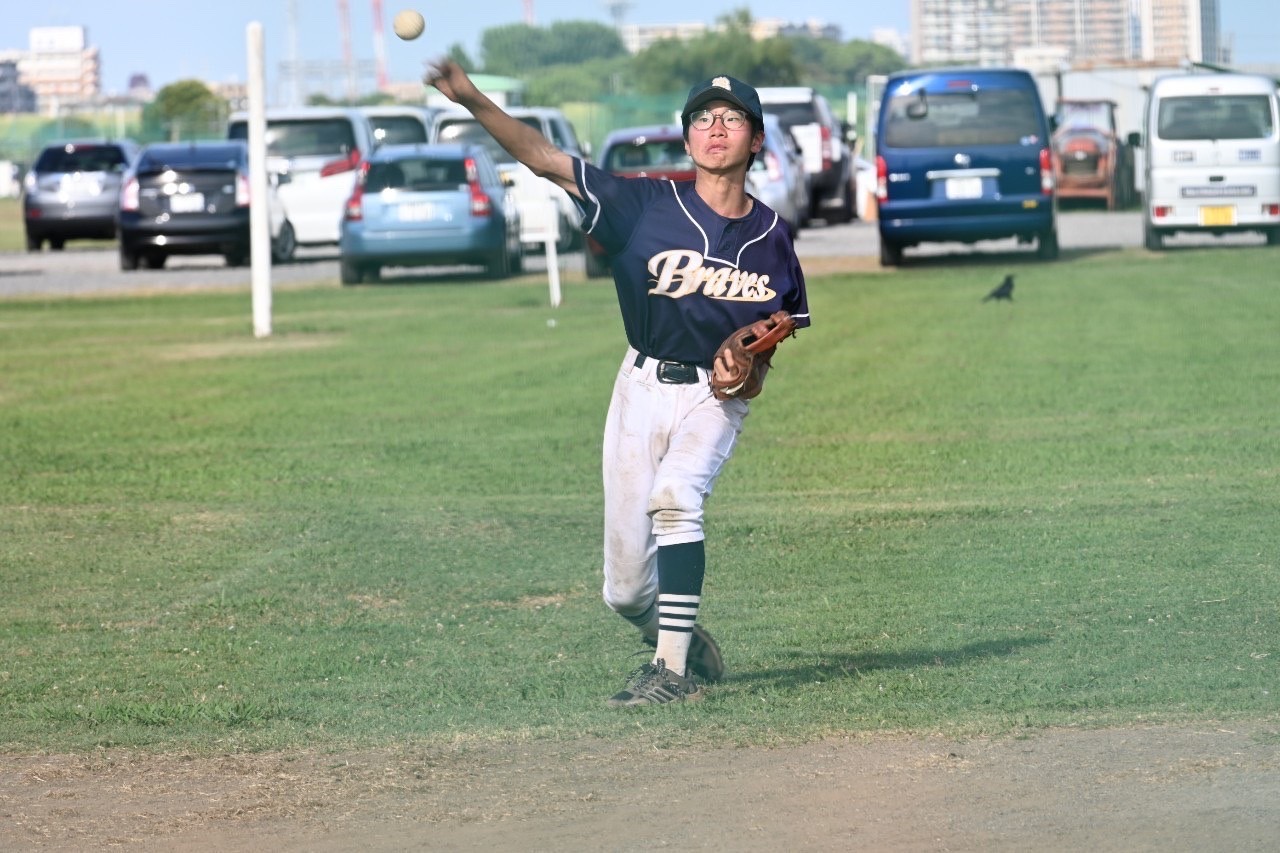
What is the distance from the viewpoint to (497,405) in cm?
1463

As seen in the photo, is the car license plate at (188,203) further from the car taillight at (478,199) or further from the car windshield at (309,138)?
the car taillight at (478,199)

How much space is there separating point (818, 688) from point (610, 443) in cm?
98

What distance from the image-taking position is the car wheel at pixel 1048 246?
26.4 m

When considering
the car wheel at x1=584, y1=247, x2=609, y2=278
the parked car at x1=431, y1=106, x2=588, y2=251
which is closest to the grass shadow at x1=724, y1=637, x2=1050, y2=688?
the car wheel at x1=584, y1=247, x2=609, y2=278

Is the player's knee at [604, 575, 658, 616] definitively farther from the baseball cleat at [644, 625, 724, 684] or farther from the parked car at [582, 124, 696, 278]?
the parked car at [582, 124, 696, 278]

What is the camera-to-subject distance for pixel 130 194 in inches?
1139

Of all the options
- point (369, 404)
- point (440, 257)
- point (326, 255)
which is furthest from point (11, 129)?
point (369, 404)

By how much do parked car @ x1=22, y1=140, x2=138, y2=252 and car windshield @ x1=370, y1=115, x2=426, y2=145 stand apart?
18.7ft

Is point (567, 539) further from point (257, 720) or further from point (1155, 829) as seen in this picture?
point (1155, 829)

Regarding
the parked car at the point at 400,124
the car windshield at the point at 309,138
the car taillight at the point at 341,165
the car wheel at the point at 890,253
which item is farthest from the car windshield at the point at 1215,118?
the car windshield at the point at 309,138

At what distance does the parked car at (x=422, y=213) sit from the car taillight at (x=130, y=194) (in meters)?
4.21

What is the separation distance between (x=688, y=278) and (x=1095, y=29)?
4760 inches

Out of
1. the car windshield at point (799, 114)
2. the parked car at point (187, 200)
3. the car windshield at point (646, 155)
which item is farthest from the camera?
the car windshield at point (799, 114)

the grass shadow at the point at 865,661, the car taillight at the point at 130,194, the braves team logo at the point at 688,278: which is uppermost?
the car taillight at the point at 130,194
